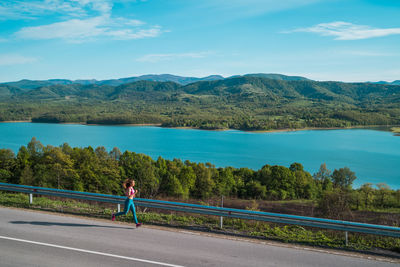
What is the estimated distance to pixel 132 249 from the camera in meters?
7.86

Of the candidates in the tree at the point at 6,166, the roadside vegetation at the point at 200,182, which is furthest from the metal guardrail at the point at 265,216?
the tree at the point at 6,166

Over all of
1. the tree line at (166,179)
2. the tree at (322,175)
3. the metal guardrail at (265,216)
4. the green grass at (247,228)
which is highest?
the metal guardrail at (265,216)

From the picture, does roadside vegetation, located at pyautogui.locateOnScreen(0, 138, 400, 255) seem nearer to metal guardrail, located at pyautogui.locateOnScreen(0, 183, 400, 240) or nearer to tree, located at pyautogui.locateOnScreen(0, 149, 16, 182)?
tree, located at pyautogui.locateOnScreen(0, 149, 16, 182)

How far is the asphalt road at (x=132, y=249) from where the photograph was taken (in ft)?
23.6

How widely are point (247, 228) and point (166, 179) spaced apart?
34.6 m

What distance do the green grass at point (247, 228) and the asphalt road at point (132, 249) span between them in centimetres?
61

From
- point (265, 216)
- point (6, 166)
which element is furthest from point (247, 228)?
point (6, 166)

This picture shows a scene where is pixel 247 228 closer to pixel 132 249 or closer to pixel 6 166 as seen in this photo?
pixel 132 249

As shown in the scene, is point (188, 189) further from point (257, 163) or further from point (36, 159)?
point (257, 163)

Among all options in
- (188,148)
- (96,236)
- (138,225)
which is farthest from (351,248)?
(188,148)

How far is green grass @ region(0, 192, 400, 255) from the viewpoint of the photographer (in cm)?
840

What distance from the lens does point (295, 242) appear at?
8.55 meters

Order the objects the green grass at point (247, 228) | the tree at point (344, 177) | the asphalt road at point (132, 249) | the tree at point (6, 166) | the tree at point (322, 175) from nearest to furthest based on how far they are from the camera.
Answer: the asphalt road at point (132, 249)
the green grass at point (247, 228)
the tree at point (6, 166)
the tree at point (344, 177)
the tree at point (322, 175)

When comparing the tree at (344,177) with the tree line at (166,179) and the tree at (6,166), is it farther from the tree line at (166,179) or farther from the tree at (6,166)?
the tree at (6,166)
